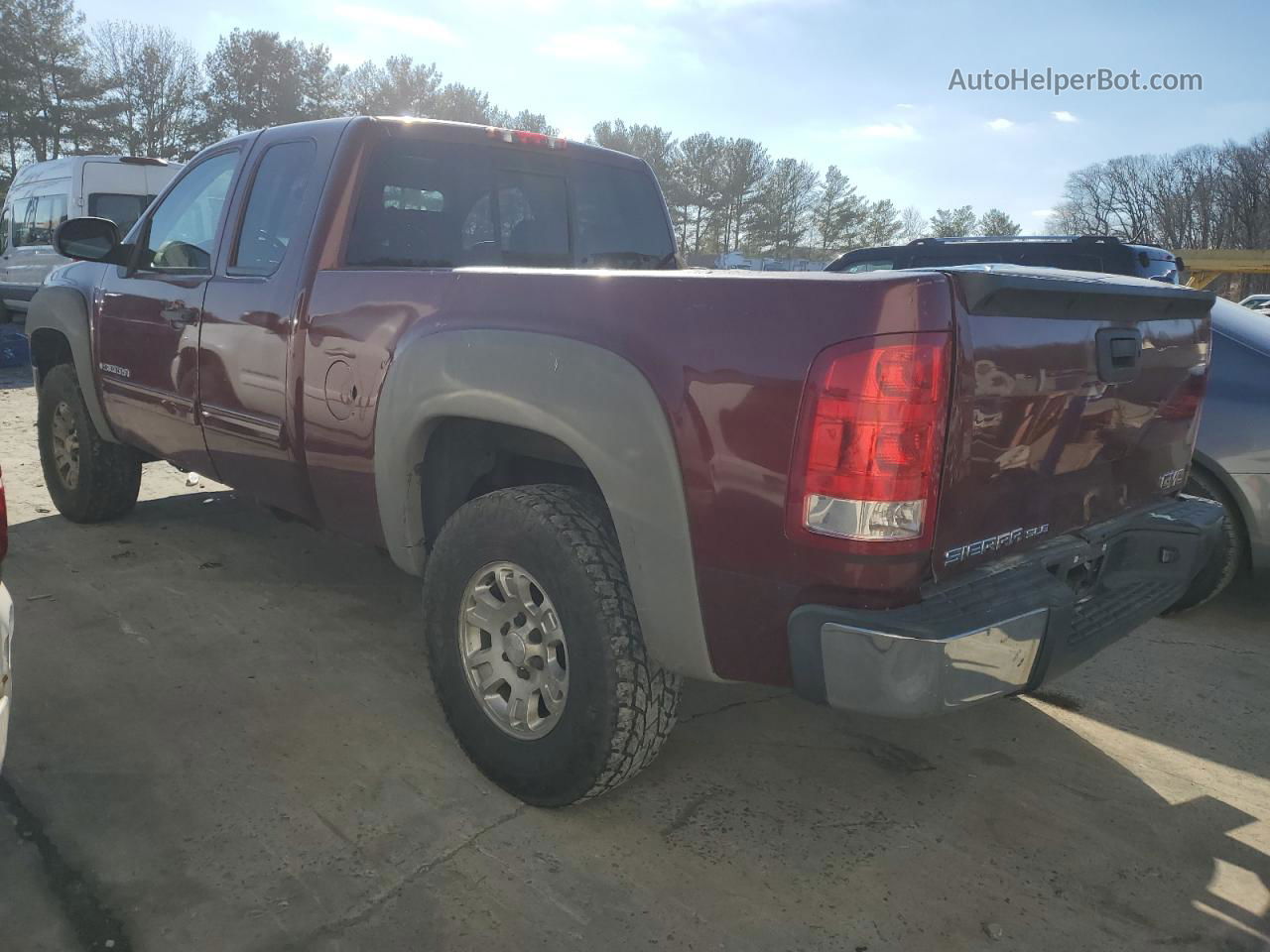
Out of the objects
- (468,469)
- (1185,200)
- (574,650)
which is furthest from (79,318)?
(1185,200)

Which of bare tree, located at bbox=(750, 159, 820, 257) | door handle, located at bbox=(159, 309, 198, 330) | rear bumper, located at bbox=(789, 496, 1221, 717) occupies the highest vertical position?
bare tree, located at bbox=(750, 159, 820, 257)

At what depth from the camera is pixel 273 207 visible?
11.9 feet

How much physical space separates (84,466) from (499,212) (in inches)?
111

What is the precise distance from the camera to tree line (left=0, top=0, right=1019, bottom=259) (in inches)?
1590

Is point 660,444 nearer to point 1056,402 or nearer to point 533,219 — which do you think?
point 1056,402

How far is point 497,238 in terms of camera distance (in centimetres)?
364

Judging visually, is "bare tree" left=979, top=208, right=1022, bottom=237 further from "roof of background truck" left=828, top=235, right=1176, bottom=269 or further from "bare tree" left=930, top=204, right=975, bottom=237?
"roof of background truck" left=828, top=235, right=1176, bottom=269

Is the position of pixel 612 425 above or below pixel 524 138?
below

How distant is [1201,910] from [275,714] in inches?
107

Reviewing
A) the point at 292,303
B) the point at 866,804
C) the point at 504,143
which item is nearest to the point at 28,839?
the point at 292,303

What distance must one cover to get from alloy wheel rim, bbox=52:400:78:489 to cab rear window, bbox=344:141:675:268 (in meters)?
2.67

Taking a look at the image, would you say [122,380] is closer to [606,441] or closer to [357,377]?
[357,377]

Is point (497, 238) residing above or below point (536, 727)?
above

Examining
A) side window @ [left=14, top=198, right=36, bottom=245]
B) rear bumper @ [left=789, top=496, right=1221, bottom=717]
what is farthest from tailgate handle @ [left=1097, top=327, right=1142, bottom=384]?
side window @ [left=14, top=198, right=36, bottom=245]
